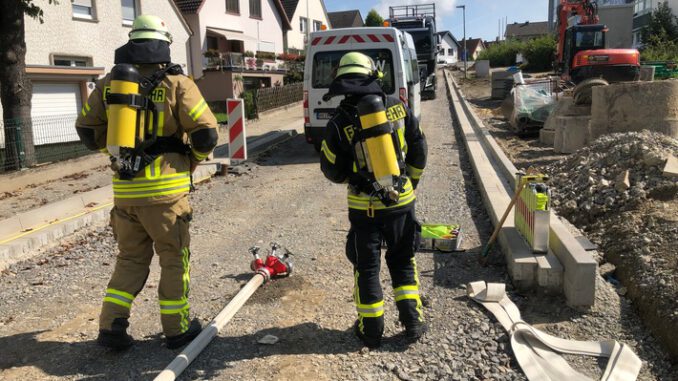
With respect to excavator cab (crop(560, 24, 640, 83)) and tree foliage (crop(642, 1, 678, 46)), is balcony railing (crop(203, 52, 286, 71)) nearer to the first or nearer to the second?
excavator cab (crop(560, 24, 640, 83))

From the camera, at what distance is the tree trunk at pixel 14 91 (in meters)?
10.2

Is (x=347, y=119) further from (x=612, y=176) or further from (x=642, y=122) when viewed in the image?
(x=642, y=122)

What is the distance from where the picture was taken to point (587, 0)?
21938 millimetres

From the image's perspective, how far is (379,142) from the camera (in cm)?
324

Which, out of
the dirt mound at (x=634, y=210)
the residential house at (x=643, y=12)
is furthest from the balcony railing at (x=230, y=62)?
the residential house at (x=643, y=12)

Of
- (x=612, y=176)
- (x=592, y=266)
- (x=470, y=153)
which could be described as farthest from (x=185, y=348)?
(x=470, y=153)

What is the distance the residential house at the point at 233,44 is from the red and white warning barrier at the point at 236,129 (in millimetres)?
18987

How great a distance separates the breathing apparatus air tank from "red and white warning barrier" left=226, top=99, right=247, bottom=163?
6.85 m

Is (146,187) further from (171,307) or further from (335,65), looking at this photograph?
(335,65)

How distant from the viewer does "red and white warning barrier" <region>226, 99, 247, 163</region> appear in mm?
9844

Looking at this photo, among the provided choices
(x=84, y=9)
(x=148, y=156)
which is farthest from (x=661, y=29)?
(x=148, y=156)

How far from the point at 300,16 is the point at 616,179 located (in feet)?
125

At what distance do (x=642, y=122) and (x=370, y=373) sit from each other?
293 inches

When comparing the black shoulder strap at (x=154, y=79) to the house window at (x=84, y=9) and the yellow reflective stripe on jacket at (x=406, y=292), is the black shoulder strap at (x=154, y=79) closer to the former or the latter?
the yellow reflective stripe on jacket at (x=406, y=292)
